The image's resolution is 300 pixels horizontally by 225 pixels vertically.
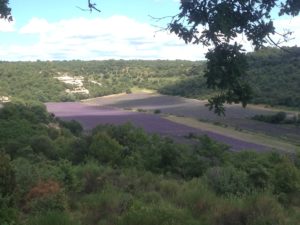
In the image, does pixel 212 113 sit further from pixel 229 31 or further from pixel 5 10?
pixel 229 31

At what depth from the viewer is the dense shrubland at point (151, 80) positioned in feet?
275

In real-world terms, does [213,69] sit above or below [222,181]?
above

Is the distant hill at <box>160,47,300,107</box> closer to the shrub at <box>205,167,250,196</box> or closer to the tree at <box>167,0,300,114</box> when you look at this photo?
the shrub at <box>205,167,250,196</box>

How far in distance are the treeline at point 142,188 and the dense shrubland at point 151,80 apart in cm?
3936

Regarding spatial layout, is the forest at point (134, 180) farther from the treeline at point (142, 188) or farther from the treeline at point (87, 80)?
the treeline at point (87, 80)

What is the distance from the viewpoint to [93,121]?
55000mm

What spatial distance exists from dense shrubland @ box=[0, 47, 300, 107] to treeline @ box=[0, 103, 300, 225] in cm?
3936

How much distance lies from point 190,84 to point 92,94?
20.0 metres

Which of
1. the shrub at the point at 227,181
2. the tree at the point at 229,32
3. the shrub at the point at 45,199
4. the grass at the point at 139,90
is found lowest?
the grass at the point at 139,90

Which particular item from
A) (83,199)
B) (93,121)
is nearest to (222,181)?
(83,199)

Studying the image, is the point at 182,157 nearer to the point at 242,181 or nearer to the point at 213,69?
the point at 242,181

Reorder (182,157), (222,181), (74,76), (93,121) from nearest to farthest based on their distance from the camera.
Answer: (222,181) → (182,157) → (93,121) → (74,76)

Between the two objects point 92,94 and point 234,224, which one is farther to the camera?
point 92,94

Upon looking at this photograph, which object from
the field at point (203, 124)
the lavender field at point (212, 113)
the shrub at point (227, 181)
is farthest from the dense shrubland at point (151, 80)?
the shrub at point (227, 181)
